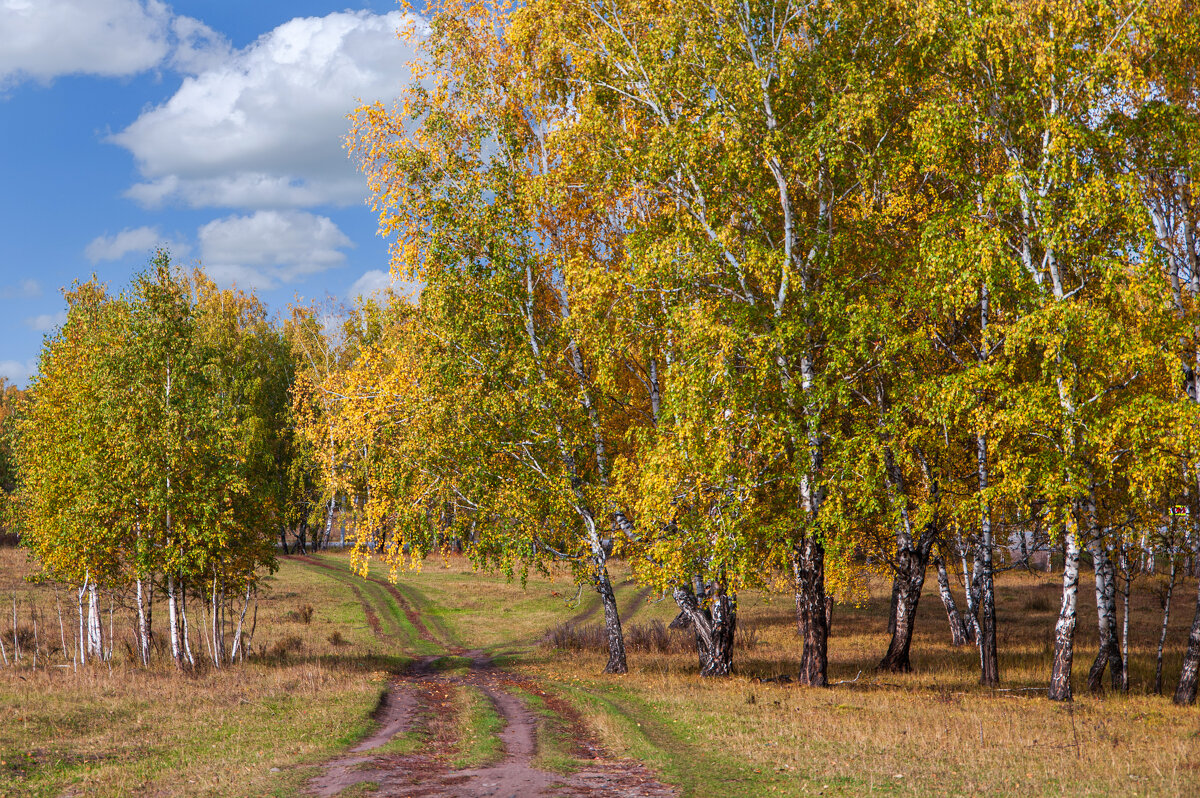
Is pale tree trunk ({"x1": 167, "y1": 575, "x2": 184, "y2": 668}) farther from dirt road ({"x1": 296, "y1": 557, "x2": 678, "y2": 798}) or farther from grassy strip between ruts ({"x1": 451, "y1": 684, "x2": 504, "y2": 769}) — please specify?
grassy strip between ruts ({"x1": 451, "y1": 684, "x2": 504, "y2": 769})

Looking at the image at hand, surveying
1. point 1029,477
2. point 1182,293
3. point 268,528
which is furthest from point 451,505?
point 1182,293

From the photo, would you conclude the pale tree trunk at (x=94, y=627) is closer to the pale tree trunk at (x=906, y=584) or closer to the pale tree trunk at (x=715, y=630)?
the pale tree trunk at (x=715, y=630)

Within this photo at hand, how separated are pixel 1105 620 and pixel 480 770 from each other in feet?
54.8

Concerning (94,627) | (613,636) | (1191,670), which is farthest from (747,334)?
(94,627)

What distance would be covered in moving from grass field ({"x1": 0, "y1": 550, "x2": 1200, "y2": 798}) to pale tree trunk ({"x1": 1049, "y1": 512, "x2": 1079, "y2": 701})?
1.90 ft

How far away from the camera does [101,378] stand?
26750 millimetres

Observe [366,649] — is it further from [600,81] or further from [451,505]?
[600,81]

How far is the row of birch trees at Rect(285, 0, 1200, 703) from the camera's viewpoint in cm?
1958

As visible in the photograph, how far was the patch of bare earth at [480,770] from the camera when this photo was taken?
12.9 m

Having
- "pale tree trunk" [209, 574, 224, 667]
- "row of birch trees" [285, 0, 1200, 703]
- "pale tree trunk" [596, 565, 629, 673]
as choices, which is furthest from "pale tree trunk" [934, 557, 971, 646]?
"pale tree trunk" [209, 574, 224, 667]

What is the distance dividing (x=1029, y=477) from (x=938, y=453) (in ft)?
14.0

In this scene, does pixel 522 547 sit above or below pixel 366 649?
above

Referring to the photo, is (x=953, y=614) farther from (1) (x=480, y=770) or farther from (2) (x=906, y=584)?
(1) (x=480, y=770)

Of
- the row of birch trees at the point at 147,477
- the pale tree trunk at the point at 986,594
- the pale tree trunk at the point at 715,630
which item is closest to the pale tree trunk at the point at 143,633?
the row of birch trees at the point at 147,477
